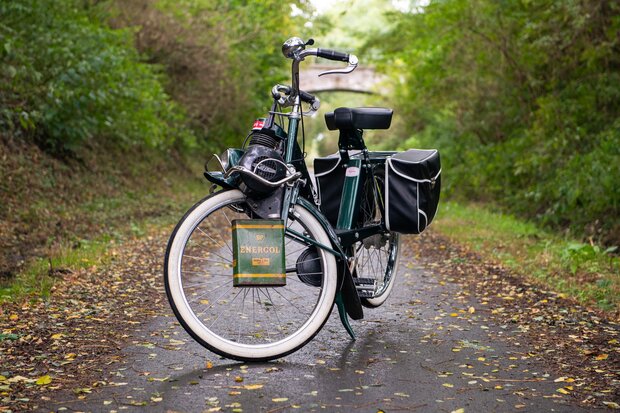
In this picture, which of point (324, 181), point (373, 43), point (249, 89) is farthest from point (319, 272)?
point (373, 43)

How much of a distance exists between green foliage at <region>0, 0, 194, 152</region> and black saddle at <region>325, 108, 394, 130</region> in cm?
497

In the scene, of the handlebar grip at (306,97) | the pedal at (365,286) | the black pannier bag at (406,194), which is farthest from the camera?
the pedal at (365,286)

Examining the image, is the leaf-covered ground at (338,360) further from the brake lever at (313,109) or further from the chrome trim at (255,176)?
the brake lever at (313,109)

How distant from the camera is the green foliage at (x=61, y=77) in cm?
1041

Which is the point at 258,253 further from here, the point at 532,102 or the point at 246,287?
the point at 532,102

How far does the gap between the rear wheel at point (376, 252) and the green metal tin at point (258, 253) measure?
43.1 inches

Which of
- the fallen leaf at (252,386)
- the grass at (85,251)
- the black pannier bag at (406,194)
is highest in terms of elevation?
the black pannier bag at (406,194)

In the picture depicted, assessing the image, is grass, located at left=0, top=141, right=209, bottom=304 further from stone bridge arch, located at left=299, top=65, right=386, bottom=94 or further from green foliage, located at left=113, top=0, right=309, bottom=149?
stone bridge arch, located at left=299, top=65, right=386, bottom=94

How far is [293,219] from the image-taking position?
4.64m

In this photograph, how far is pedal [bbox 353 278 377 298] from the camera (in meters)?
5.46

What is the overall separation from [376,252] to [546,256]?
326 centimetres

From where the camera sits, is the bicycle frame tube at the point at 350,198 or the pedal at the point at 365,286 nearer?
the bicycle frame tube at the point at 350,198

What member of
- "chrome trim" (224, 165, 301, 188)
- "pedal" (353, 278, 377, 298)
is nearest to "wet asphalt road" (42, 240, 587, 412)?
"pedal" (353, 278, 377, 298)

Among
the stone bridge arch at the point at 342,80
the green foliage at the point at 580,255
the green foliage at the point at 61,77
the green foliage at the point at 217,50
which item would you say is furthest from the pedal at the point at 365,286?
the stone bridge arch at the point at 342,80
